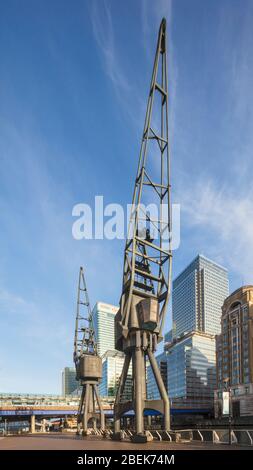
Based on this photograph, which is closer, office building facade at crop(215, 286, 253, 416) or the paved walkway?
the paved walkway

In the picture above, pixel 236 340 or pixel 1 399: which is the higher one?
pixel 236 340

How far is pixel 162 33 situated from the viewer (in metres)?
53.8

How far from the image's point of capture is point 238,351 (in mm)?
124188

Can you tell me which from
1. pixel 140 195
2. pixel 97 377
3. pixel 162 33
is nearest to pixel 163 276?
pixel 140 195

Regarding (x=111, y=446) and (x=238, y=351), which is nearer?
(x=111, y=446)

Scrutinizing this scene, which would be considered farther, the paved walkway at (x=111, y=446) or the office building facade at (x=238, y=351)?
the office building facade at (x=238, y=351)

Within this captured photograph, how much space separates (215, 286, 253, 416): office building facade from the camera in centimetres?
11719

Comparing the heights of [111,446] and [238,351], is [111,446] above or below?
below

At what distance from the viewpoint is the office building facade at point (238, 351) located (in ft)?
384
